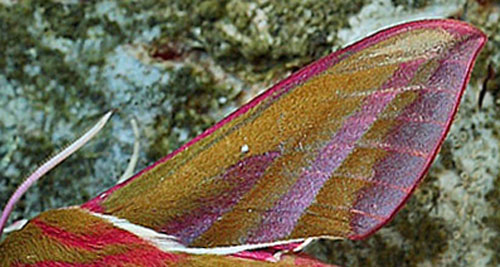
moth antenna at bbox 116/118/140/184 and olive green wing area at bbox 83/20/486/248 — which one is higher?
olive green wing area at bbox 83/20/486/248

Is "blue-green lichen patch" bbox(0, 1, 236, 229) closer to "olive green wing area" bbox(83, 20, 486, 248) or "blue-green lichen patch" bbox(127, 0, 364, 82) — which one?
"blue-green lichen patch" bbox(127, 0, 364, 82)

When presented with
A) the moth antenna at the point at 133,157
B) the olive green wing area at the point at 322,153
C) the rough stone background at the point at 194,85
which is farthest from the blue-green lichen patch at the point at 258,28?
the olive green wing area at the point at 322,153

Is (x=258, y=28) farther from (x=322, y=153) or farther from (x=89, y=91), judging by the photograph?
(x=322, y=153)

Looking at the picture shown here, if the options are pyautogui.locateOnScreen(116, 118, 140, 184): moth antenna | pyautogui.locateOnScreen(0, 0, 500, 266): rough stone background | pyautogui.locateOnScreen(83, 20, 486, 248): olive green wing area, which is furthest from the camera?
pyautogui.locateOnScreen(0, 0, 500, 266): rough stone background

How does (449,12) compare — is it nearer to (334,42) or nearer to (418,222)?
(334,42)

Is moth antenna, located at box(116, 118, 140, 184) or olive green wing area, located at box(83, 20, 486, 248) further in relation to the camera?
moth antenna, located at box(116, 118, 140, 184)

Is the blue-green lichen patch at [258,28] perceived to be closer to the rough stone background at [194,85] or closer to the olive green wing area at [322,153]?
the rough stone background at [194,85]

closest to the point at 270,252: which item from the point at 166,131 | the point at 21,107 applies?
the point at 166,131

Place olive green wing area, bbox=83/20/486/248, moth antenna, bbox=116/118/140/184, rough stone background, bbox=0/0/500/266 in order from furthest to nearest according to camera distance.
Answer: rough stone background, bbox=0/0/500/266, moth antenna, bbox=116/118/140/184, olive green wing area, bbox=83/20/486/248

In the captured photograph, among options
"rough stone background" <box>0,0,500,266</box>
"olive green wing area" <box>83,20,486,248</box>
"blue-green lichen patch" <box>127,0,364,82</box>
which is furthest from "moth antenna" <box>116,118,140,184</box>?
"olive green wing area" <box>83,20,486,248</box>
